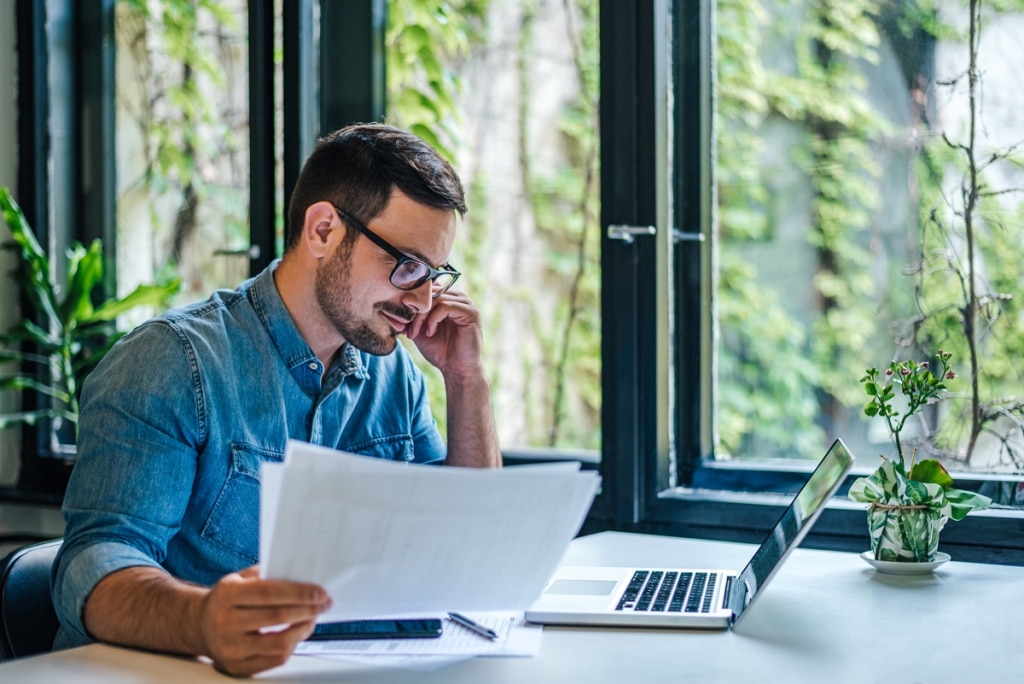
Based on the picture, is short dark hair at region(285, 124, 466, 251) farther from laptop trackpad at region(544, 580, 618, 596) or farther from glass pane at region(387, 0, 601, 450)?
glass pane at region(387, 0, 601, 450)

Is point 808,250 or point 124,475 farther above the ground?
point 808,250

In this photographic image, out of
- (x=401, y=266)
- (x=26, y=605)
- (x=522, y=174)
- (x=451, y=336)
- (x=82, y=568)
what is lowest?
(x=26, y=605)

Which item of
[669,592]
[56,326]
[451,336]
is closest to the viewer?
[669,592]

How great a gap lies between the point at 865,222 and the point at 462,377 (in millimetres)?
966

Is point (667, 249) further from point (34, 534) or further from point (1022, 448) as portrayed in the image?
point (34, 534)

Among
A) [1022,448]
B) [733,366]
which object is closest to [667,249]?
[733,366]

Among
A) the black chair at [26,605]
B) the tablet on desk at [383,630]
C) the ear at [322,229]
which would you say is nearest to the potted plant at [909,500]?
the tablet on desk at [383,630]

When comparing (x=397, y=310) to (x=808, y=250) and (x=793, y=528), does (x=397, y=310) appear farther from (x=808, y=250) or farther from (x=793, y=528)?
(x=808, y=250)

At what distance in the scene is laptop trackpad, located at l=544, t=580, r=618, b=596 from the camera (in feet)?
4.77

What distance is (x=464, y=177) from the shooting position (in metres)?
2.70

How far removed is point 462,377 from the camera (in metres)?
1.88

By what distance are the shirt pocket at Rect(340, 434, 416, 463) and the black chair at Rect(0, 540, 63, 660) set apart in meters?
0.47

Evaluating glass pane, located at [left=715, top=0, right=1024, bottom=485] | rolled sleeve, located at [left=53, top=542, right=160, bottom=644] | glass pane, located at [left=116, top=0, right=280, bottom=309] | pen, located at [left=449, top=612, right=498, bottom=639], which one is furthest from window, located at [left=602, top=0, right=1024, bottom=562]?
glass pane, located at [left=116, top=0, right=280, bottom=309]

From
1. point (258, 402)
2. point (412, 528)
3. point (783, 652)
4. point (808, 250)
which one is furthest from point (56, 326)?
point (783, 652)
